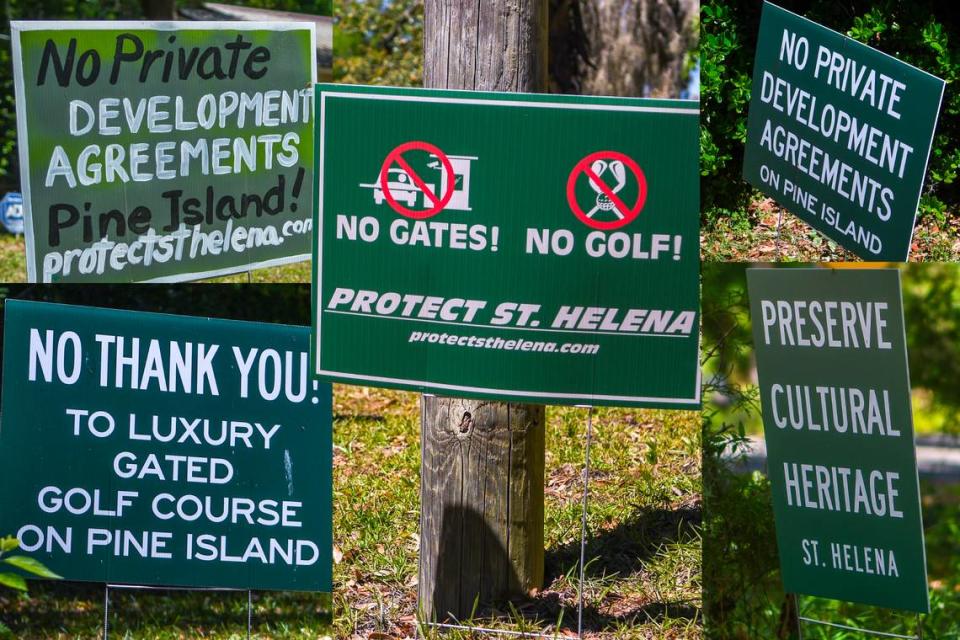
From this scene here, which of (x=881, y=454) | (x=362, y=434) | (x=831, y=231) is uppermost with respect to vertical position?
(x=831, y=231)

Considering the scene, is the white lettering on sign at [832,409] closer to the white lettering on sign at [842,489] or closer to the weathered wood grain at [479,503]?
the white lettering on sign at [842,489]

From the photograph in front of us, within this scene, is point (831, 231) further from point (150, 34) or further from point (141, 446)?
point (150, 34)

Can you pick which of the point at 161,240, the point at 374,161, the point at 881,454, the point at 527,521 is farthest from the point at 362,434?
the point at 881,454

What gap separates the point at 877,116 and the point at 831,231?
556mm

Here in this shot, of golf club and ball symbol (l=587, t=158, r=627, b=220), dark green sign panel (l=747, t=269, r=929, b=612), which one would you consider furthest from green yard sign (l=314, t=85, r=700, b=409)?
dark green sign panel (l=747, t=269, r=929, b=612)

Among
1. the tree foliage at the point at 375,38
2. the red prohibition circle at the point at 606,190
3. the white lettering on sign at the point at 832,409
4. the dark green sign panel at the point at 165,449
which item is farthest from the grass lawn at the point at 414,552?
the tree foliage at the point at 375,38

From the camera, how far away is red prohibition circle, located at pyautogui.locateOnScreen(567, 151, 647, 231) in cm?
360

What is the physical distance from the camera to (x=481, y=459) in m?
4.08

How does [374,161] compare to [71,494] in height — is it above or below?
above

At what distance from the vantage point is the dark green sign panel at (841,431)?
3.52 meters

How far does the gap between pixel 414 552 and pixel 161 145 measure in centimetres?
235

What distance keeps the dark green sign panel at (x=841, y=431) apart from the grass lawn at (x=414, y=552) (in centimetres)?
71

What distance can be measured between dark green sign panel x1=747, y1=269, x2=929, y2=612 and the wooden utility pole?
93 centimetres

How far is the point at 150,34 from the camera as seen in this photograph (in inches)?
209
